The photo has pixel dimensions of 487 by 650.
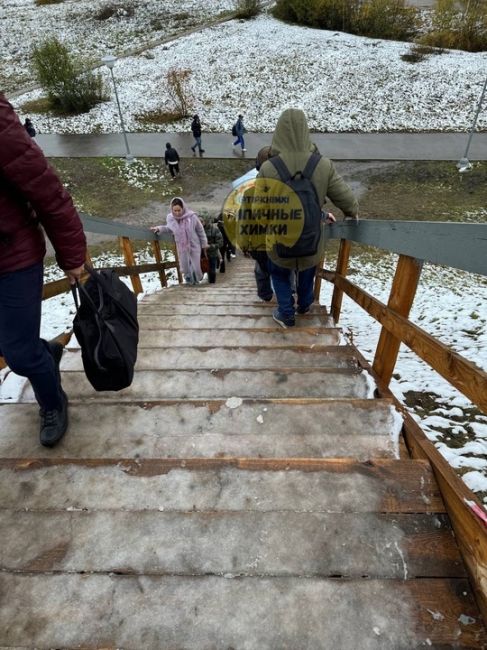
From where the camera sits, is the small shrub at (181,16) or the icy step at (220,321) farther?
the small shrub at (181,16)

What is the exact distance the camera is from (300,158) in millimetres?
2836

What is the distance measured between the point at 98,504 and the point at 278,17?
105 feet

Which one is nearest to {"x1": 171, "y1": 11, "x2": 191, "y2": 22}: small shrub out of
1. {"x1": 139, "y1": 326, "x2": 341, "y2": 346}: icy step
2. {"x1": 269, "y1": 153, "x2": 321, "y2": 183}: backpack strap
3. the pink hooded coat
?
the pink hooded coat

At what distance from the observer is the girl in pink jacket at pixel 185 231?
19.2 feet

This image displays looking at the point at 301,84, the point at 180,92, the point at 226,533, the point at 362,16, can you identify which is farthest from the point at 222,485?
the point at 362,16

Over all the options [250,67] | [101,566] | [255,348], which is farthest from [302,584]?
[250,67]

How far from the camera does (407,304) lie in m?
2.26

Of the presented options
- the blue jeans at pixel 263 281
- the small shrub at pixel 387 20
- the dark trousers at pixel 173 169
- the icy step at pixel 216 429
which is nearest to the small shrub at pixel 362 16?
the small shrub at pixel 387 20

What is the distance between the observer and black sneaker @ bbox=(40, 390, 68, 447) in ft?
6.44

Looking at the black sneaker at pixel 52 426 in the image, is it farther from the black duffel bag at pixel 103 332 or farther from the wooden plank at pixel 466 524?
the wooden plank at pixel 466 524

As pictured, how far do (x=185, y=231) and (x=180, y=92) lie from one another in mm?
15049

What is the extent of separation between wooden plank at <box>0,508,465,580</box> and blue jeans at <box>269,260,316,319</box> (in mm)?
2363

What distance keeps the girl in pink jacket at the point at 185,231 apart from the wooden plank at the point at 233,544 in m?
4.82

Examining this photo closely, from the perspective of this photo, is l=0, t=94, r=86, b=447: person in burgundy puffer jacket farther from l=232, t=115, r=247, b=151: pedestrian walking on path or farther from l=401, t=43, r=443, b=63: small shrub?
l=401, t=43, r=443, b=63: small shrub
